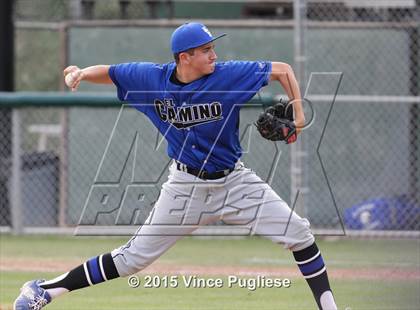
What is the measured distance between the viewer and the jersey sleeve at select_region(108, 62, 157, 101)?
681cm

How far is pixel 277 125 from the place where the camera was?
6.64 meters

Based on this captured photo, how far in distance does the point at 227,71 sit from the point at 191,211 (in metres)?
0.96

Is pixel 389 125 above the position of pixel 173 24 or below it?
below

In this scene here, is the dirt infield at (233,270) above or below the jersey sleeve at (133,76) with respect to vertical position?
below

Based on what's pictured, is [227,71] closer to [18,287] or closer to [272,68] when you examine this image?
[272,68]

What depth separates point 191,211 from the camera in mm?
6586

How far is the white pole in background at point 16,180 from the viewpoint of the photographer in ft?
40.5

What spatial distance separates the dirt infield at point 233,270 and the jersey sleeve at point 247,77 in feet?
10.1

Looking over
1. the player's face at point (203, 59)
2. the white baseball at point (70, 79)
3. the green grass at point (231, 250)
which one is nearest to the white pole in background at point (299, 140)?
the green grass at point (231, 250)

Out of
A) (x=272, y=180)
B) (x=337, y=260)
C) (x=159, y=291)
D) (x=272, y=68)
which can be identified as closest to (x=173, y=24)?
(x=272, y=180)

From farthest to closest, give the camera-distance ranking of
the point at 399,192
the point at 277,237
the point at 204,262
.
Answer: the point at 399,192
the point at 204,262
the point at 277,237

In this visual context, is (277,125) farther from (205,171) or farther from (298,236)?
(298,236)
